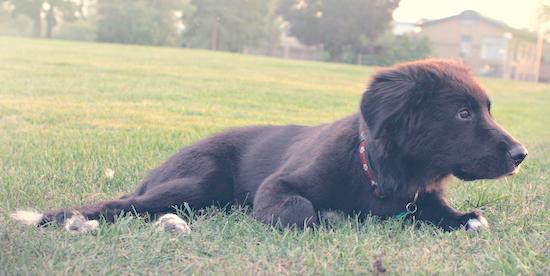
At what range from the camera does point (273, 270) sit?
2584 millimetres

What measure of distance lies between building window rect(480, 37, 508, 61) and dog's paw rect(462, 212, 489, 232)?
6009 centimetres

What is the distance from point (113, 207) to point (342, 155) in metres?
1.38

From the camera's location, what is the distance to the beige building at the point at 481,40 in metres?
60.2

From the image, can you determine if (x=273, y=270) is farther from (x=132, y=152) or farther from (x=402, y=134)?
(x=132, y=152)

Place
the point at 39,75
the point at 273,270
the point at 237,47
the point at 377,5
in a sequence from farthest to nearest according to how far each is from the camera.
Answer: the point at 237,47 → the point at 377,5 → the point at 39,75 → the point at 273,270

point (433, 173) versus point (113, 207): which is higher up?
point (433, 173)

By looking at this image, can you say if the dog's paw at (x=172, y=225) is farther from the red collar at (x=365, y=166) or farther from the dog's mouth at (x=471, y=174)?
the dog's mouth at (x=471, y=174)

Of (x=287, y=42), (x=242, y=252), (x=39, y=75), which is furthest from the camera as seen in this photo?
(x=287, y=42)

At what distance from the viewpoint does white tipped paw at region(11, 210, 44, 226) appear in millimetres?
3379

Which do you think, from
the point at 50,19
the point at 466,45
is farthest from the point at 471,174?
the point at 466,45

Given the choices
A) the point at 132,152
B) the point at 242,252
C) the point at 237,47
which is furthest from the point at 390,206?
the point at 237,47

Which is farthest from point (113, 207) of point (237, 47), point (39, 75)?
point (237, 47)

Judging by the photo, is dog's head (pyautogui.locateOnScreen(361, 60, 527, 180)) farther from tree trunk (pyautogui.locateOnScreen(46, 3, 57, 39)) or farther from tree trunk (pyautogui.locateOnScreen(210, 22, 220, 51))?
tree trunk (pyautogui.locateOnScreen(46, 3, 57, 39))

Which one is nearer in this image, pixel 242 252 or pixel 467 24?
pixel 242 252
